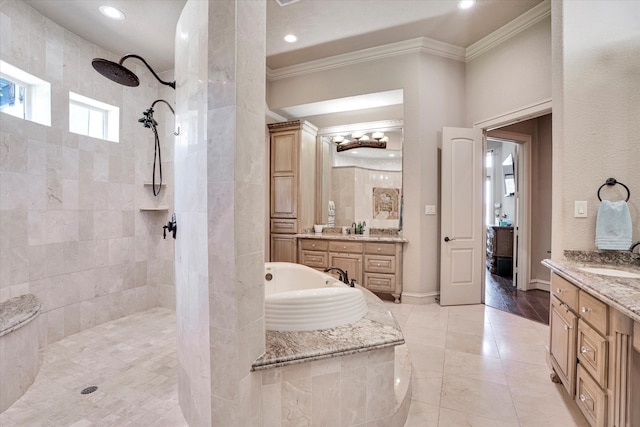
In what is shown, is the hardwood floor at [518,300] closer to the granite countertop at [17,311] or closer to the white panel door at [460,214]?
the white panel door at [460,214]

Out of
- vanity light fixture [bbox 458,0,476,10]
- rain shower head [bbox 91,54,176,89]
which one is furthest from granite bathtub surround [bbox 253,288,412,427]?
vanity light fixture [bbox 458,0,476,10]

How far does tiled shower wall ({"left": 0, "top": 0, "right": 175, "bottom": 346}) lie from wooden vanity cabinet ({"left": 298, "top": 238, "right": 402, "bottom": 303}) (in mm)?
2003

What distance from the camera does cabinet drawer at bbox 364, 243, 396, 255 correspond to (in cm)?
349

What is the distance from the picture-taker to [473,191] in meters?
3.42

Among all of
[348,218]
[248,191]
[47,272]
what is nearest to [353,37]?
[348,218]

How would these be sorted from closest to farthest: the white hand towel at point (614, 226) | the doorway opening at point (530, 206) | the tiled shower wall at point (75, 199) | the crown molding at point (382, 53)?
the white hand towel at point (614, 226) < the tiled shower wall at point (75, 199) < the crown molding at point (382, 53) < the doorway opening at point (530, 206)

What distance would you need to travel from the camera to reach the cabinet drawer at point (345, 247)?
3623mm

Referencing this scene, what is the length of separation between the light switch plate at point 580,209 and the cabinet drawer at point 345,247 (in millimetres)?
2125

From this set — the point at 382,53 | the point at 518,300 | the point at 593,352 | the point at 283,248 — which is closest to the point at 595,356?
the point at 593,352

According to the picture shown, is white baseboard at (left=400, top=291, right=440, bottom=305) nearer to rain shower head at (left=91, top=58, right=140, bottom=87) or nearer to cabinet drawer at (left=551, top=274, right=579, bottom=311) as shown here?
cabinet drawer at (left=551, top=274, right=579, bottom=311)

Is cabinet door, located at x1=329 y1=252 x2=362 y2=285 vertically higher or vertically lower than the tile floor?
higher

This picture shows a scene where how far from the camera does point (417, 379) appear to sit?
1.95 metres

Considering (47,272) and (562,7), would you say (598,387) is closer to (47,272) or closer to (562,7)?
(562,7)

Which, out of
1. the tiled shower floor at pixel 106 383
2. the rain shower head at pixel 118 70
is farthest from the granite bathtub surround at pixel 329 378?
the rain shower head at pixel 118 70
